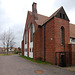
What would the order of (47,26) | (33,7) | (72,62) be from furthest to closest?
(33,7) < (47,26) < (72,62)

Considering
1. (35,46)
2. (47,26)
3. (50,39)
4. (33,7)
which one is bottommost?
(35,46)

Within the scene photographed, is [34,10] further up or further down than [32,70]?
further up

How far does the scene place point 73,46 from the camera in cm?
1455

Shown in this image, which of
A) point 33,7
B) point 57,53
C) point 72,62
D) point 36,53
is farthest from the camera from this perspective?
point 33,7

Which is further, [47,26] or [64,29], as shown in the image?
[47,26]

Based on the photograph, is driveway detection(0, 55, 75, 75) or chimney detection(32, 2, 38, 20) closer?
driveway detection(0, 55, 75, 75)

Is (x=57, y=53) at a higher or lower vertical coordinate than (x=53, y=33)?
lower

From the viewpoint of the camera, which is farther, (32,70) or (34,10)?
(34,10)

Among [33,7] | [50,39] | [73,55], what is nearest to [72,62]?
[73,55]

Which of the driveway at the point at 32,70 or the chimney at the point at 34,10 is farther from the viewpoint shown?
the chimney at the point at 34,10

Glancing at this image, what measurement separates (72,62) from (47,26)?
7.58 metres

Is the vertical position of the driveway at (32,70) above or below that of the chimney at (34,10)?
below

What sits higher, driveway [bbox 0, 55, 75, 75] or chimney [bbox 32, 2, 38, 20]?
chimney [bbox 32, 2, 38, 20]

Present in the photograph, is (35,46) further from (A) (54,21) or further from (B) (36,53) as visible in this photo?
(A) (54,21)
